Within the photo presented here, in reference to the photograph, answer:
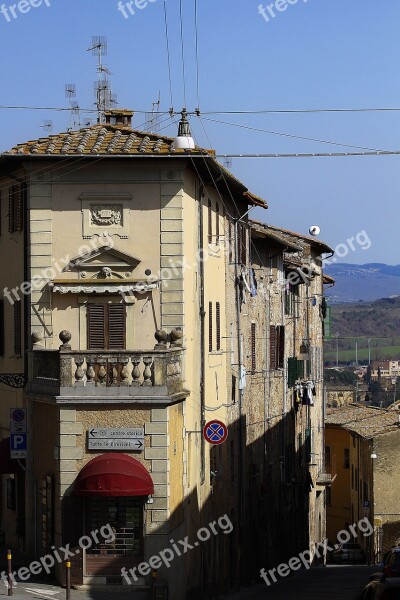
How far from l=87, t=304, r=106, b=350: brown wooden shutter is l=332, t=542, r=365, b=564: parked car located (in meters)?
48.1

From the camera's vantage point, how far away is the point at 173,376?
105 feet

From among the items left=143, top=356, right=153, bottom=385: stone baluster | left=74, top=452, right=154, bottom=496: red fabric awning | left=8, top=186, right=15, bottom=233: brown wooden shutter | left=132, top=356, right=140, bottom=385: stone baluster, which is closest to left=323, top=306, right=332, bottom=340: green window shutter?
left=8, top=186, right=15, bottom=233: brown wooden shutter

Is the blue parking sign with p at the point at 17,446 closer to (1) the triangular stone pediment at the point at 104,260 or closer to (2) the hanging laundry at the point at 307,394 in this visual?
(1) the triangular stone pediment at the point at 104,260

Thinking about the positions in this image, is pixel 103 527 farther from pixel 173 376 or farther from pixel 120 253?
pixel 120 253

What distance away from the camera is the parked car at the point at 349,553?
7938 centimetres

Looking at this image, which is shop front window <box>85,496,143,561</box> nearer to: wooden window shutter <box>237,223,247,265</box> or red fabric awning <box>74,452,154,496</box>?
red fabric awning <box>74,452,154,496</box>

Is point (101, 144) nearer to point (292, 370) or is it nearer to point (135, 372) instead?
point (135, 372)

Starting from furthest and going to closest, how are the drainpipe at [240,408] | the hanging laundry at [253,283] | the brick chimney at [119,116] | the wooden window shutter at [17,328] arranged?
the hanging laundry at [253,283] → the drainpipe at [240,408] → the brick chimney at [119,116] → the wooden window shutter at [17,328]

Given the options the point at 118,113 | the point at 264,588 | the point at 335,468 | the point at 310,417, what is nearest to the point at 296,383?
the point at 310,417

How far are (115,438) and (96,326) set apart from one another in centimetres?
399

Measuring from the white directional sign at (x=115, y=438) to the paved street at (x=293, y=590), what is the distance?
3.01 meters

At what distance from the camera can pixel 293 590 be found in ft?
144
